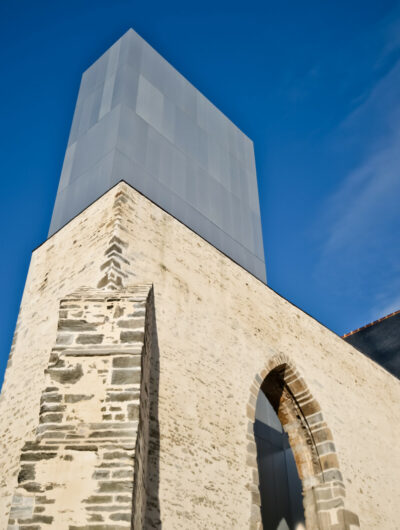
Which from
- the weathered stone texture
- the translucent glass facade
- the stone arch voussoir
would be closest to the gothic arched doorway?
the stone arch voussoir

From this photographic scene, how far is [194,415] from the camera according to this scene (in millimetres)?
6133

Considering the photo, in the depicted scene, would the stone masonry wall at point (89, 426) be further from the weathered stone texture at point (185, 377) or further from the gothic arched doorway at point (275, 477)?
the gothic arched doorway at point (275, 477)

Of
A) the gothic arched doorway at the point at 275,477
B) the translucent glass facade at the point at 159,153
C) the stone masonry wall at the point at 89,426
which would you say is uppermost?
the translucent glass facade at the point at 159,153

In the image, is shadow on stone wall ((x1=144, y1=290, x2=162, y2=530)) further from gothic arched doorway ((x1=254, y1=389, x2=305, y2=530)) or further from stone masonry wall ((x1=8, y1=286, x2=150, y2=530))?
gothic arched doorway ((x1=254, y1=389, x2=305, y2=530))

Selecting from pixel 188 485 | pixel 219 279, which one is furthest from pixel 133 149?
pixel 188 485

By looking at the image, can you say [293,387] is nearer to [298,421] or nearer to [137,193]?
[298,421]

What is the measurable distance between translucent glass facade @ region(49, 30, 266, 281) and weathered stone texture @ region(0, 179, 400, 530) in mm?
1157

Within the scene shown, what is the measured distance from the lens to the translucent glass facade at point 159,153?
8.86 meters

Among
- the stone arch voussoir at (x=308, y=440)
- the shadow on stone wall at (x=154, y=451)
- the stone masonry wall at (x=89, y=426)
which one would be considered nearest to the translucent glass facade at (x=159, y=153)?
the stone arch voussoir at (x=308, y=440)

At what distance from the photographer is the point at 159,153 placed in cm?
944

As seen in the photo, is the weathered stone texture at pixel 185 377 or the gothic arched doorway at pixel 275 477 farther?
the gothic arched doorway at pixel 275 477

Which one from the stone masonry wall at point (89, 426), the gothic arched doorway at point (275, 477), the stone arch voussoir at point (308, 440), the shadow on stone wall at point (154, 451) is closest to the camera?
the stone masonry wall at point (89, 426)

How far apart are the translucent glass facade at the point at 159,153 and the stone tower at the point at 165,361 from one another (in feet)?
0.14

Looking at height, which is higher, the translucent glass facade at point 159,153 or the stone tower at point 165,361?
the translucent glass facade at point 159,153
